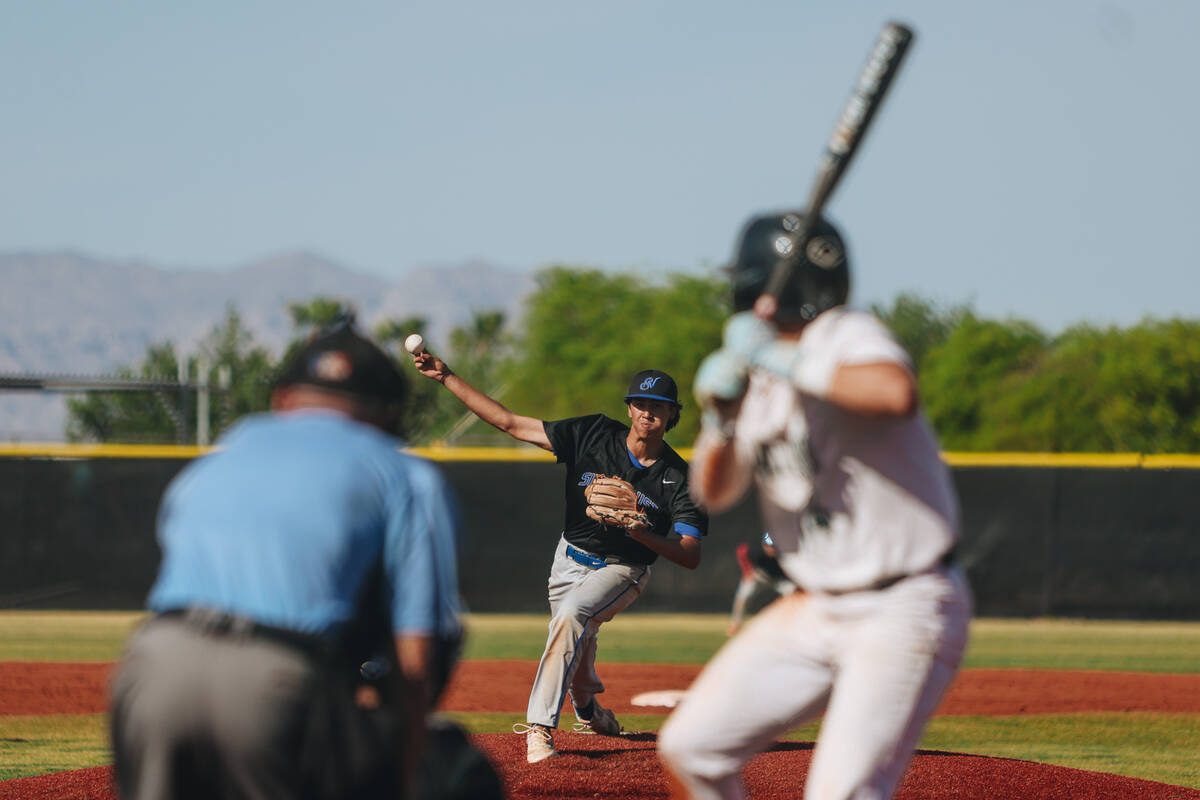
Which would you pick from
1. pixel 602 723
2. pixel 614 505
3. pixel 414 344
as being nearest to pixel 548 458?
pixel 602 723

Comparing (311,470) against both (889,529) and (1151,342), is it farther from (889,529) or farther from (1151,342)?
(1151,342)

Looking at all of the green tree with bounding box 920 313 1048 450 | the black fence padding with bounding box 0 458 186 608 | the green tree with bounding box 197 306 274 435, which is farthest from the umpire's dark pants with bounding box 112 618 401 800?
the green tree with bounding box 920 313 1048 450

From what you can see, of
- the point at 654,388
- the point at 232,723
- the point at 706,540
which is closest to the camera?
the point at 232,723

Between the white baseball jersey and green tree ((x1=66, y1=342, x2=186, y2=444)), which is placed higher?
the white baseball jersey

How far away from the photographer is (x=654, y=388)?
747 centimetres

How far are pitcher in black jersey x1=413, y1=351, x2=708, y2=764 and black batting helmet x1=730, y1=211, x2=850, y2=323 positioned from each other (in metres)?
3.31

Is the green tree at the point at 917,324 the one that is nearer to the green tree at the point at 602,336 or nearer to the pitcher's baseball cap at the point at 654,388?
the green tree at the point at 602,336

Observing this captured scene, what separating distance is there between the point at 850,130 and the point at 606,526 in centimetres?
394

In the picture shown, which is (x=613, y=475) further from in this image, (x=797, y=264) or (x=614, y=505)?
(x=797, y=264)

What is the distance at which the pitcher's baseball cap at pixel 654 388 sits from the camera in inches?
294

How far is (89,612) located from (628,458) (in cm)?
1349

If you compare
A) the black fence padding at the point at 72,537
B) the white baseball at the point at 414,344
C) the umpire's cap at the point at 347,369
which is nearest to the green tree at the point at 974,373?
the black fence padding at the point at 72,537

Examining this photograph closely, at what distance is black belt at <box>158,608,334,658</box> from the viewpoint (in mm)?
2771

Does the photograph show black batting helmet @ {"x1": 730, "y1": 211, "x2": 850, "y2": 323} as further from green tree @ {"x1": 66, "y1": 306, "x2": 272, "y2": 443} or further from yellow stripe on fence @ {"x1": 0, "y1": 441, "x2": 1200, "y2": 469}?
green tree @ {"x1": 66, "y1": 306, "x2": 272, "y2": 443}
